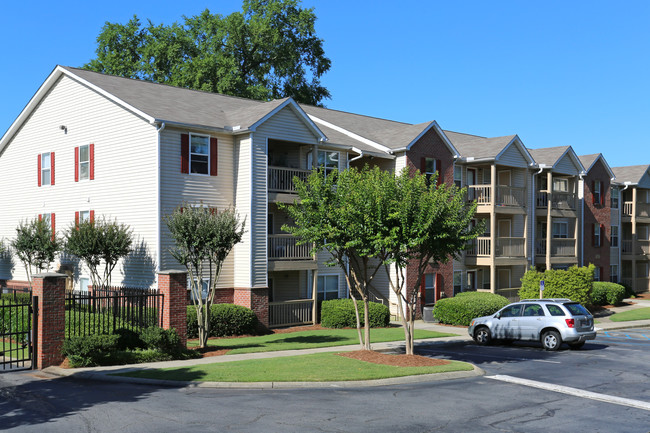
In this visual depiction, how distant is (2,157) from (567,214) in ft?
112

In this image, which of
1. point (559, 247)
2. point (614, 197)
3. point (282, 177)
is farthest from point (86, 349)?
point (614, 197)

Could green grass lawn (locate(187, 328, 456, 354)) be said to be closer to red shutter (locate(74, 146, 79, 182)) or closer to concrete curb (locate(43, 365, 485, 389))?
concrete curb (locate(43, 365, 485, 389))

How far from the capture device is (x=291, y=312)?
92.0 feet

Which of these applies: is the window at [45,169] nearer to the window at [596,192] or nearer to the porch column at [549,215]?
the porch column at [549,215]

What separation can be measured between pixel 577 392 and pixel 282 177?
16639 mm

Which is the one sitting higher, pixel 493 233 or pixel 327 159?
pixel 327 159

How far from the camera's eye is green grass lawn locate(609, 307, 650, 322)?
110 ft

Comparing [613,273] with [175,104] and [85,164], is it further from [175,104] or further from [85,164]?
[85,164]

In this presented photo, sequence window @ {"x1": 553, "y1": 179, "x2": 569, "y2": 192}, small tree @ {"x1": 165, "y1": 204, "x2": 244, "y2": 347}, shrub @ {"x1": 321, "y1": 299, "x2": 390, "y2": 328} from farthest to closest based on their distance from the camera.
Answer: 1. window @ {"x1": 553, "y1": 179, "x2": 569, "y2": 192}
2. shrub @ {"x1": 321, "y1": 299, "x2": 390, "y2": 328}
3. small tree @ {"x1": 165, "y1": 204, "x2": 244, "y2": 347}

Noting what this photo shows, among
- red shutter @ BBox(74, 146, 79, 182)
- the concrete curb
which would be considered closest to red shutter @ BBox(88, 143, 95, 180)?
red shutter @ BBox(74, 146, 79, 182)

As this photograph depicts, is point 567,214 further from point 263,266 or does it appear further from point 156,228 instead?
point 156,228

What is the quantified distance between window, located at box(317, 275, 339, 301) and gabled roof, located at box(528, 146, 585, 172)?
1632cm

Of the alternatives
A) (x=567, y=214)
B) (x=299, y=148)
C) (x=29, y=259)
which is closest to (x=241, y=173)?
(x=299, y=148)

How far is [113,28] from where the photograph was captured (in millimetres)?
50562
